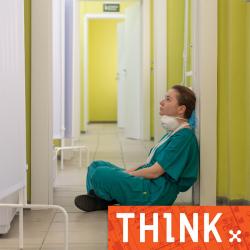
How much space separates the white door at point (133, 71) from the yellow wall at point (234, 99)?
4.21 m

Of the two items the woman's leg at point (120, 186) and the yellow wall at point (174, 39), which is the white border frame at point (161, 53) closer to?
the yellow wall at point (174, 39)

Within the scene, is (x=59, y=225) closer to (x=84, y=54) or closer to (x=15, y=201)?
(x=15, y=201)

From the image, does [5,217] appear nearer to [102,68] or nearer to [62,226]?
[62,226]

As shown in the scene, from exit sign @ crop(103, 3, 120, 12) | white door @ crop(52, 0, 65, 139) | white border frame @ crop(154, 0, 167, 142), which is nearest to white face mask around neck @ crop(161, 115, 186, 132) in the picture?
white door @ crop(52, 0, 65, 139)

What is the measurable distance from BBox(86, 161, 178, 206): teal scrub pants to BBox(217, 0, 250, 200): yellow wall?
1.06 feet

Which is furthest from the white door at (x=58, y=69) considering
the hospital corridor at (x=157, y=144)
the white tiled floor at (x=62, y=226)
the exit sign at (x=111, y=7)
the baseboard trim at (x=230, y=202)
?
the exit sign at (x=111, y=7)

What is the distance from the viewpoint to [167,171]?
8.39 ft

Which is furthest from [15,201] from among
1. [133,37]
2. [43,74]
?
[133,37]

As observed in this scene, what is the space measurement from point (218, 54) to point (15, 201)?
1.31 metres

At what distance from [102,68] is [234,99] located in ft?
28.9

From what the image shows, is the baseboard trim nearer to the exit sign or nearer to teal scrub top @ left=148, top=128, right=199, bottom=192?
teal scrub top @ left=148, top=128, right=199, bottom=192

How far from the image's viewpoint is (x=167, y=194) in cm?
263

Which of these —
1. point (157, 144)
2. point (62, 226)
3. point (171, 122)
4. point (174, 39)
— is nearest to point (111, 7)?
point (174, 39)

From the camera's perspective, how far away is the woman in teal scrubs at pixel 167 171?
2.56 meters
